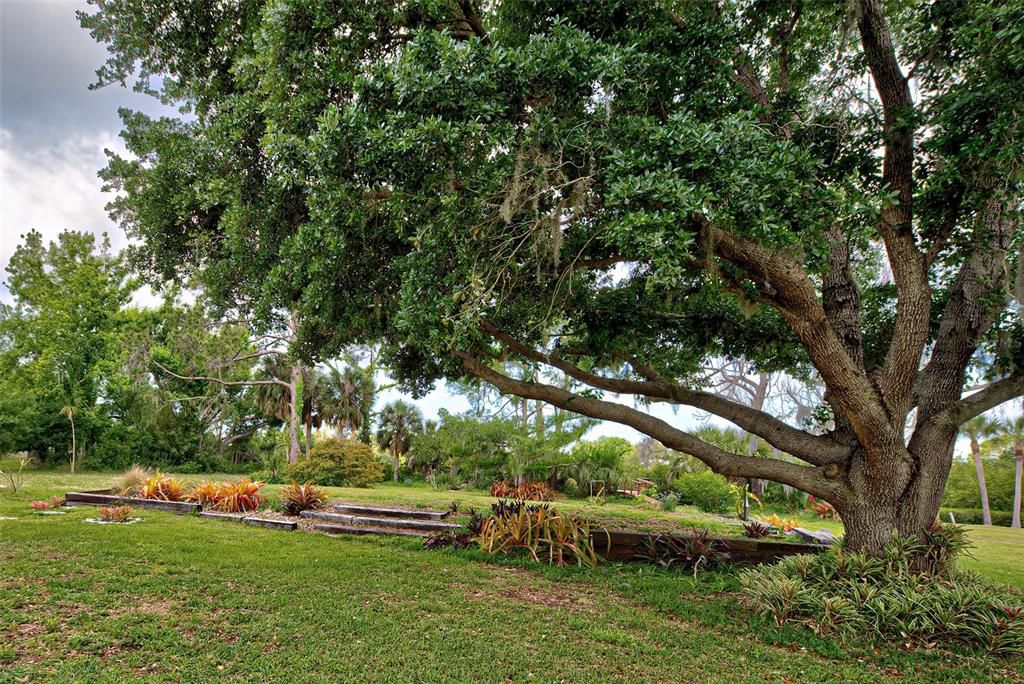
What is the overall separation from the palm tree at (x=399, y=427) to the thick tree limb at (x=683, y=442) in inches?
727

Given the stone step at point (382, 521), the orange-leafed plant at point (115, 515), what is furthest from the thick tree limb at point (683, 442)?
the orange-leafed plant at point (115, 515)

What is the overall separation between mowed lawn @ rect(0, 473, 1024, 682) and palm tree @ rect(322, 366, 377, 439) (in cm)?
1928

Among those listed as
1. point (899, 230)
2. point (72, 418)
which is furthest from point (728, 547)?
point (72, 418)

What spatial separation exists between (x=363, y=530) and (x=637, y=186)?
7429 mm

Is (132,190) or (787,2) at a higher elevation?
(787,2)

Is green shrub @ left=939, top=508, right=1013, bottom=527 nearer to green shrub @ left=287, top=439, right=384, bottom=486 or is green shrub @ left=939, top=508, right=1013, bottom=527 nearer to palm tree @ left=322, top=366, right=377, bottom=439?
green shrub @ left=287, top=439, right=384, bottom=486

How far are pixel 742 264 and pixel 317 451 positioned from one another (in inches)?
677

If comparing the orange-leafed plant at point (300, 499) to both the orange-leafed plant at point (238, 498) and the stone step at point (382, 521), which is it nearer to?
the stone step at point (382, 521)

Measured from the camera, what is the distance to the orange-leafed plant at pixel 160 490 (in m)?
11.2

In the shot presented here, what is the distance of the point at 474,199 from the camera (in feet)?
17.0

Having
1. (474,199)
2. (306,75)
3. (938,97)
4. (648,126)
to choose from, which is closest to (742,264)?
(648,126)

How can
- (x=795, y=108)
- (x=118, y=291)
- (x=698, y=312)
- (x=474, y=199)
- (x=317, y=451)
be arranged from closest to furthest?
(x=474, y=199)
(x=795, y=108)
(x=698, y=312)
(x=317, y=451)
(x=118, y=291)

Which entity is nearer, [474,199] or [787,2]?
[474,199]

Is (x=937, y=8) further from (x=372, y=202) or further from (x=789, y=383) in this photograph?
(x=789, y=383)
